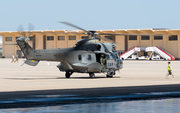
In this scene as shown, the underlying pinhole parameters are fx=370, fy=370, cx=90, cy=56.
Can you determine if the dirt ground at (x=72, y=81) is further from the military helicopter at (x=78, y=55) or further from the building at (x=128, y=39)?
the building at (x=128, y=39)

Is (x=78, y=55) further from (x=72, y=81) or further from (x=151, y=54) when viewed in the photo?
(x=151, y=54)

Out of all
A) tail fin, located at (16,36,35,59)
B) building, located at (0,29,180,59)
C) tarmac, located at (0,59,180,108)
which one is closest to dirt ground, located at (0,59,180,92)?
tarmac, located at (0,59,180,108)

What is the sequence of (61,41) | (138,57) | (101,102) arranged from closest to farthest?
(101,102) < (138,57) < (61,41)

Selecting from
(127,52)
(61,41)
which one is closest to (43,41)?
(61,41)

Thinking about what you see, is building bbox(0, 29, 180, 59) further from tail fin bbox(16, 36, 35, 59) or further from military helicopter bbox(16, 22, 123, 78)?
tail fin bbox(16, 36, 35, 59)

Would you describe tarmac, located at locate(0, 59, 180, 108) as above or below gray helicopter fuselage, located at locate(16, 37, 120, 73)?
below

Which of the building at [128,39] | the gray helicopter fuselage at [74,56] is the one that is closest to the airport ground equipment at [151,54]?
the building at [128,39]

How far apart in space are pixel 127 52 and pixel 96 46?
2804 inches

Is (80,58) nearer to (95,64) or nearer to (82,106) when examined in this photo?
(95,64)

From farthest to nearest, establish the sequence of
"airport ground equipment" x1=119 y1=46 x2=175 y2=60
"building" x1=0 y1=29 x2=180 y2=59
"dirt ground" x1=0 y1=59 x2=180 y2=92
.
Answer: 1. "building" x1=0 y1=29 x2=180 y2=59
2. "airport ground equipment" x1=119 y1=46 x2=175 y2=60
3. "dirt ground" x1=0 y1=59 x2=180 y2=92

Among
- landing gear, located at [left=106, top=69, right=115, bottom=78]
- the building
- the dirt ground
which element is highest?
the building

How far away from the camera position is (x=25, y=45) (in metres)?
28.1

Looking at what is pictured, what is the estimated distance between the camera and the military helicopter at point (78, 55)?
92.3ft

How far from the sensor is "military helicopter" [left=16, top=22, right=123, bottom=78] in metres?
28.1
